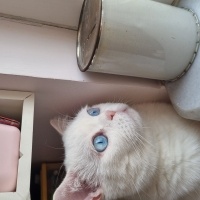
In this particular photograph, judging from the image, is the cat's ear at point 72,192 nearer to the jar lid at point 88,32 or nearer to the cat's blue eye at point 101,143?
the cat's blue eye at point 101,143

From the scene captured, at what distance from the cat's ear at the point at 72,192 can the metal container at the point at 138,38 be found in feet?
1.00

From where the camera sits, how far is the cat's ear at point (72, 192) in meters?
0.66

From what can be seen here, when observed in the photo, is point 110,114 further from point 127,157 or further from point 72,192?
point 72,192

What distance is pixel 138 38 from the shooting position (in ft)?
2.25

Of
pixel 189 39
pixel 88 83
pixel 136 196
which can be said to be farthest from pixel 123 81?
pixel 136 196

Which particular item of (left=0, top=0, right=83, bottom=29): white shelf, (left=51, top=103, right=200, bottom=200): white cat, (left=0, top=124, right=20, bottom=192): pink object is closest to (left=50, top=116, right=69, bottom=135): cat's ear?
(left=51, top=103, right=200, bottom=200): white cat

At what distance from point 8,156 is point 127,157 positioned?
0.97 ft

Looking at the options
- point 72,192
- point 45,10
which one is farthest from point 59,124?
point 45,10

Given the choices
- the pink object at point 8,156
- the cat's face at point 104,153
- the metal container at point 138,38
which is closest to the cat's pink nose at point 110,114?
the cat's face at point 104,153

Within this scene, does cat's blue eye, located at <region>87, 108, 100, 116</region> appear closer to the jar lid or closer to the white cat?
the white cat

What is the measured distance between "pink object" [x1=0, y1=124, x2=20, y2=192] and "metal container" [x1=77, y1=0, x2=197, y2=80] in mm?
265

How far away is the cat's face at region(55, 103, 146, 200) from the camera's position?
685 millimetres

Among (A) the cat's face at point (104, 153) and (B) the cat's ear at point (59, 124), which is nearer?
(A) the cat's face at point (104, 153)

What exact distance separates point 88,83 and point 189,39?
0.31 meters
